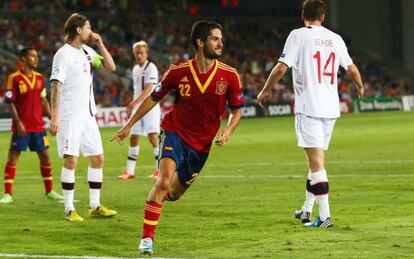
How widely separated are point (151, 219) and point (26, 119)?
678 cm

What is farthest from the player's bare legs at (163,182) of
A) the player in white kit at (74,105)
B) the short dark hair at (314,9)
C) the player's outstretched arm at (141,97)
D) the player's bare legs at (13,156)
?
the player's outstretched arm at (141,97)

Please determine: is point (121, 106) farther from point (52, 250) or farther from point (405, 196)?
point (52, 250)

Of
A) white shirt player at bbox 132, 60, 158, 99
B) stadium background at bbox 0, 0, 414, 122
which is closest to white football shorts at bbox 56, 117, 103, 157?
white shirt player at bbox 132, 60, 158, 99

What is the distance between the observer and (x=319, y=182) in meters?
11.5

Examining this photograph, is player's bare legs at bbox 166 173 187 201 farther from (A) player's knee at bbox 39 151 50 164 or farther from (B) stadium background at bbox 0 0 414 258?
(A) player's knee at bbox 39 151 50 164

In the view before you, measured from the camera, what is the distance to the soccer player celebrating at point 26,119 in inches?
626

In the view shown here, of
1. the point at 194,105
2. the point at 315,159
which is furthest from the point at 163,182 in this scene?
the point at 315,159

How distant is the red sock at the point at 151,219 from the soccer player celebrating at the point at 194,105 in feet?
0.19

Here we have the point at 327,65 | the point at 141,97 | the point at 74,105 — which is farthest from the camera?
the point at 141,97

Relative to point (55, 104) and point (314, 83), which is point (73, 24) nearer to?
point (55, 104)

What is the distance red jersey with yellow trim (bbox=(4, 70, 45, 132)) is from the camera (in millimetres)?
16000

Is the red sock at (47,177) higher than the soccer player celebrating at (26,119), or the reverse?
the soccer player celebrating at (26,119)

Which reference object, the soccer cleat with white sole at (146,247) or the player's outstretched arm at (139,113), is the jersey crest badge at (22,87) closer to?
the player's outstretched arm at (139,113)

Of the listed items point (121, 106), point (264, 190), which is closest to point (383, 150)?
point (264, 190)
